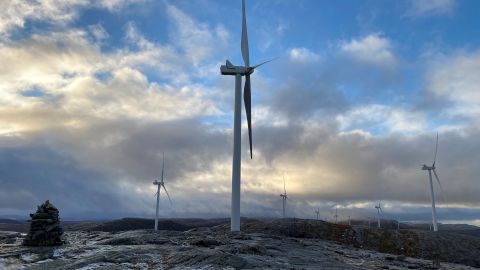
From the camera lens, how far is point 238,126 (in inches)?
2255

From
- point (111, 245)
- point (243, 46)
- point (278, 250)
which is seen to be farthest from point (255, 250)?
point (243, 46)

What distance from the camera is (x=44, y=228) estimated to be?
4097cm

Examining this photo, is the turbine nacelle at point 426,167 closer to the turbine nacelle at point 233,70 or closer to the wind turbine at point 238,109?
the wind turbine at point 238,109

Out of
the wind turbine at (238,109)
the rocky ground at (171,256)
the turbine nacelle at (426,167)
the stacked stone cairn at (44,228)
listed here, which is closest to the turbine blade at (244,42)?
the wind turbine at (238,109)

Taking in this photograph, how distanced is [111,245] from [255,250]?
14.5 metres

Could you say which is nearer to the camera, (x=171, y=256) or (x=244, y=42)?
(x=171, y=256)

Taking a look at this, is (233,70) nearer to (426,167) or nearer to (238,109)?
(238,109)

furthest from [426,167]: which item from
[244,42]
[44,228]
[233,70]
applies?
[44,228]

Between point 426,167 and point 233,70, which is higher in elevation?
point 233,70

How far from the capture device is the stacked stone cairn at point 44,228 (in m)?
40.3

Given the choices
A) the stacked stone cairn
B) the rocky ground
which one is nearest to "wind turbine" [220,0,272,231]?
the rocky ground

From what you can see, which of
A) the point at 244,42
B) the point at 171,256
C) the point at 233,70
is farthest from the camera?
the point at 244,42

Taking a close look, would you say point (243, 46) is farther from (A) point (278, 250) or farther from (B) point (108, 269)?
(B) point (108, 269)

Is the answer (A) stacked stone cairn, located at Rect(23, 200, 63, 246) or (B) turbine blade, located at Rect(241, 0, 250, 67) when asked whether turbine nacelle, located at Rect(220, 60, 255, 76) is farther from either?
(A) stacked stone cairn, located at Rect(23, 200, 63, 246)
